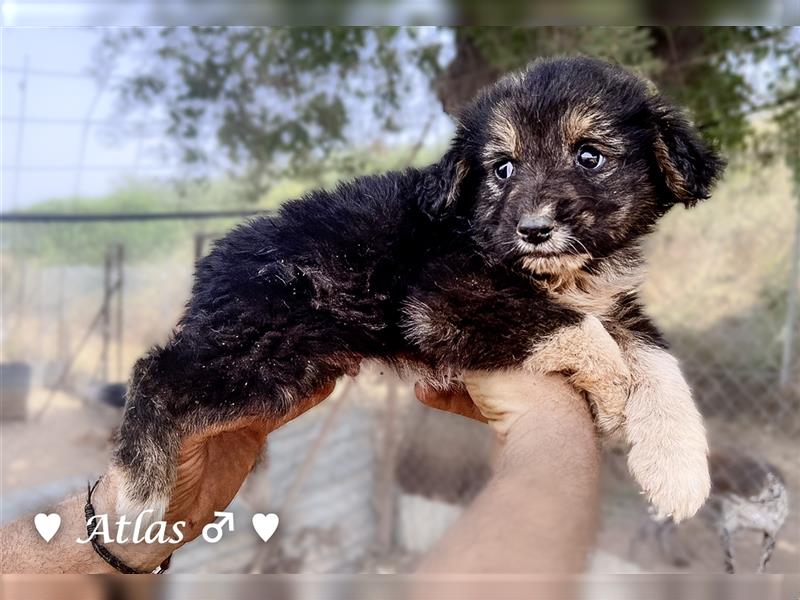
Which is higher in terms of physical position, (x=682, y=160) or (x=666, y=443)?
(x=682, y=160)

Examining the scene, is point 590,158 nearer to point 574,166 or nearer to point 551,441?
point 574,166

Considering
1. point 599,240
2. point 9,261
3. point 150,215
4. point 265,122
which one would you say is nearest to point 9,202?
point 9,261

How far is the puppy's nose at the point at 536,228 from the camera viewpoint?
61.9 inches

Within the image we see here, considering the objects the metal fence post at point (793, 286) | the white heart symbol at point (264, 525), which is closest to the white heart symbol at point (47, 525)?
the white heart symbol at point (264, 525)

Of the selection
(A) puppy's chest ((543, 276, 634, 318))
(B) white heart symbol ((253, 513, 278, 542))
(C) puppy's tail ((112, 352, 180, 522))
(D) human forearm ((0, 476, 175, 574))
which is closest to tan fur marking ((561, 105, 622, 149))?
(A) puppy's chest ((543, 276, 634, 318))

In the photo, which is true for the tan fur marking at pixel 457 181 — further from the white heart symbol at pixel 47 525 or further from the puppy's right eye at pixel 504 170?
the white heart symbol at pixel 47 525

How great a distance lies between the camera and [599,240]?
5.58ft

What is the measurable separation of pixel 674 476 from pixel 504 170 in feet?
3.11

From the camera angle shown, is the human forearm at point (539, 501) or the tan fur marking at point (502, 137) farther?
the tan fur marking at point (502, 137)

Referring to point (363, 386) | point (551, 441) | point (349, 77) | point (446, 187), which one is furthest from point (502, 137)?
point (363, 386)

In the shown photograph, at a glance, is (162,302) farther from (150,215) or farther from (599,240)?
(599,240)

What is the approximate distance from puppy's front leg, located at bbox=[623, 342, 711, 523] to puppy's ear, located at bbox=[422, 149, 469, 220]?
72 cm

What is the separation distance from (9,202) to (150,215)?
0.77m

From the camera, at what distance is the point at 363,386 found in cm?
443
